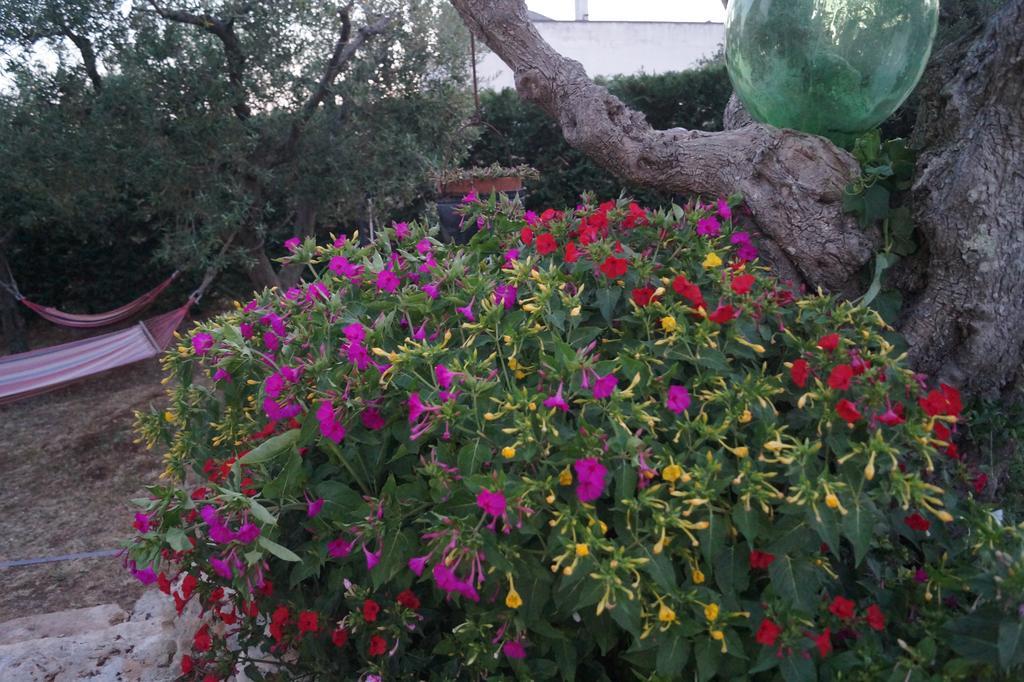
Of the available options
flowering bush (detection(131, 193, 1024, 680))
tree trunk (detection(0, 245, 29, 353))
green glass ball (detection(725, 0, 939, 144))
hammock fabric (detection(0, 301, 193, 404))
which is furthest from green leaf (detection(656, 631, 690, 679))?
tree trunk (detection(0, 245, 29, 353))

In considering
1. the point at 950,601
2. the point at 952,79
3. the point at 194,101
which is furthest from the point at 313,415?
the point at 194,101

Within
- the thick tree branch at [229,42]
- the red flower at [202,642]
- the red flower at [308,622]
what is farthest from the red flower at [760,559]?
the thick tree branch at [229,42]

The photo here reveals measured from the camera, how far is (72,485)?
5293 millimetres

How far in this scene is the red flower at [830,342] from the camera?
5.37 ft

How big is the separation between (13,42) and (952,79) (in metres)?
5.71

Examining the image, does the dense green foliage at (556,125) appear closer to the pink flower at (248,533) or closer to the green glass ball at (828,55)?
the green glass ball at (828,55)

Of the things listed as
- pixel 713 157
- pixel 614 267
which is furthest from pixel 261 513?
pixel 713 157

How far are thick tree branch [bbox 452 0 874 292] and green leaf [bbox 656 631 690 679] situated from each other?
1221 millimetres

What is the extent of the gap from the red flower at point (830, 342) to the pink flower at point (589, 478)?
1.94ft

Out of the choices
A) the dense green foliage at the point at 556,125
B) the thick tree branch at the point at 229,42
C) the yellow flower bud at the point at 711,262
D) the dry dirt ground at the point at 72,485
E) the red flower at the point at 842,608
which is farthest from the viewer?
the dense green foliage at the point at 556,125

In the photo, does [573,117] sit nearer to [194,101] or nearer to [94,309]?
[194,101]

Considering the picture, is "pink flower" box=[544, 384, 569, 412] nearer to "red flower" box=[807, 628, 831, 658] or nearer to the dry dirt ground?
"red flower" box=[807, 628, 831, 658]

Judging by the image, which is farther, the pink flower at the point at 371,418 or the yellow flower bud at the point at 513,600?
the pink flower at the point at 371,418

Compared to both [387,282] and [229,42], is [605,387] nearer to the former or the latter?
[387,282]
